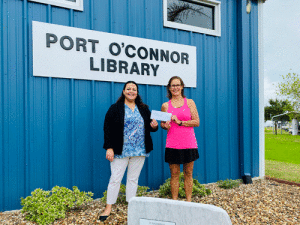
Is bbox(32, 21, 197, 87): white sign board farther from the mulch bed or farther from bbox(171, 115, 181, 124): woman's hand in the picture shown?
the mulch bed

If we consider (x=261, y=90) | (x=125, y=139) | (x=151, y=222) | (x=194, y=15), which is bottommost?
(x=151, y=222)

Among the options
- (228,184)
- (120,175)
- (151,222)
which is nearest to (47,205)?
(120,175)

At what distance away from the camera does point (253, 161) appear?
558cm

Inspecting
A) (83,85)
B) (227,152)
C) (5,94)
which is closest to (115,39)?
(83,85)

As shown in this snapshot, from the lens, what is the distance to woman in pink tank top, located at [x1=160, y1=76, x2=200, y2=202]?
3354 millimetres

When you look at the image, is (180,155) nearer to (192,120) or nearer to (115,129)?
(192,120)

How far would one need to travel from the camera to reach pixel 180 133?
11.1ft

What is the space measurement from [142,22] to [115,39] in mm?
666

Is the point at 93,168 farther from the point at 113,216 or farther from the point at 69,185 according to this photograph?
the point at 113,216

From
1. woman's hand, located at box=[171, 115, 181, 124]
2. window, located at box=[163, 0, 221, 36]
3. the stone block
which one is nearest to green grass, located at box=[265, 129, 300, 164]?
window, located at box=[163, 0, 221, 36]

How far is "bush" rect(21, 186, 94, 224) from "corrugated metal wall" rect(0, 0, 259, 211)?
422mm

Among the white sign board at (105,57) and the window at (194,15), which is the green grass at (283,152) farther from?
the white sign board at (105,57)

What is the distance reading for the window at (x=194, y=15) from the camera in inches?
193

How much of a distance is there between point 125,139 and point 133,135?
12 centimetres
